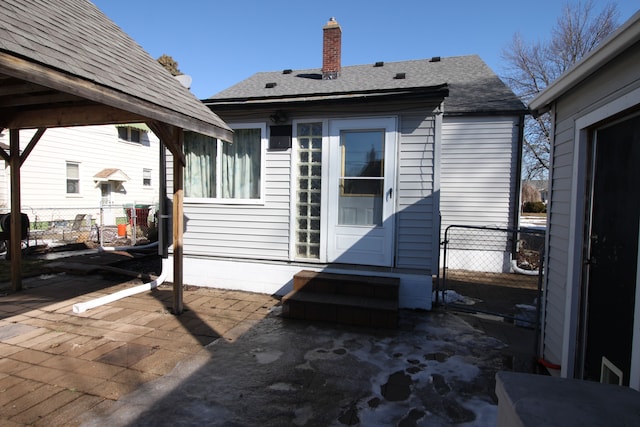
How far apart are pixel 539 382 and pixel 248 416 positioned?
75.3 inches

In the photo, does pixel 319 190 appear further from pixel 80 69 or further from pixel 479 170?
pixel 479 170

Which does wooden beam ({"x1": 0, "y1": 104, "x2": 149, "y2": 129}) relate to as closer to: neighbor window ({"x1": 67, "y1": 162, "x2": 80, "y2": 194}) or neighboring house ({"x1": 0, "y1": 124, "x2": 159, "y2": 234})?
neighboring house ({"x1": 0, "y1": 124, "x2": 159, "y2": 234})

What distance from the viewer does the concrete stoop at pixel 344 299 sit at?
4.47 m

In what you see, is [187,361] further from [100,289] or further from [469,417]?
[100,289]

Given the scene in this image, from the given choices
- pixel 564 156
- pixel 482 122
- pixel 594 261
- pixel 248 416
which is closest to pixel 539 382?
pixel 594 261

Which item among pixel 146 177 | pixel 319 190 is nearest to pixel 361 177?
pixel 319 190

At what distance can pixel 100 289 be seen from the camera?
19.4ft

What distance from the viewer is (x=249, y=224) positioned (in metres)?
5.96

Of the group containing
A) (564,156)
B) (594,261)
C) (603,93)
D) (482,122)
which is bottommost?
(594,261)

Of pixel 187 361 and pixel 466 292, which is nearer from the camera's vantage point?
pixel 187 361

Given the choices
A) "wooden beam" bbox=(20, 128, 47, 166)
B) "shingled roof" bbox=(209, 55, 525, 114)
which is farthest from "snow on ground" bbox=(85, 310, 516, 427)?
"shingled roof" bbox=(209, 55, 525, 114)

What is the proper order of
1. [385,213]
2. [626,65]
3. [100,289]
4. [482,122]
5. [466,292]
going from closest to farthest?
[626,65] < [385,213] < [100,289] < [466,292] < [482,122]

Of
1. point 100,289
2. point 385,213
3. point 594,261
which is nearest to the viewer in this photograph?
point 594,261

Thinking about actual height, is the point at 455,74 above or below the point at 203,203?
above
